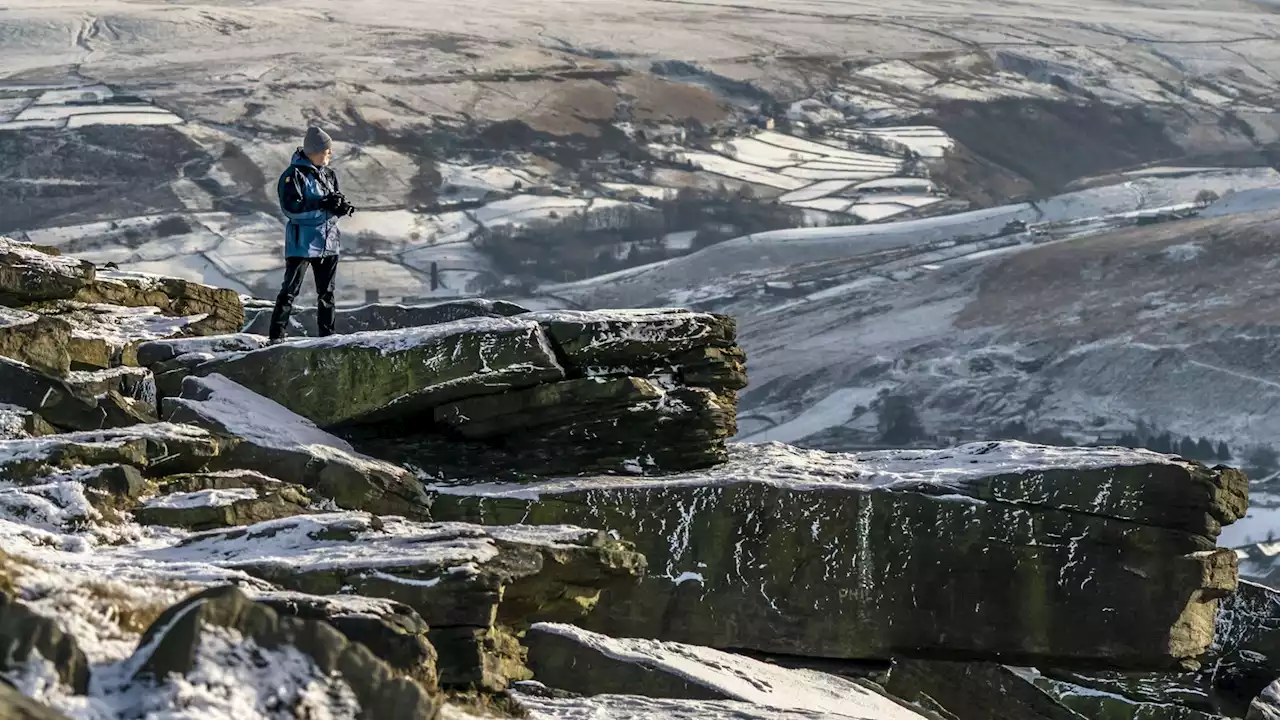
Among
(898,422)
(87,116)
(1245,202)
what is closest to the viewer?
(898,422)

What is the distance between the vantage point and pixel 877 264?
10150 cm

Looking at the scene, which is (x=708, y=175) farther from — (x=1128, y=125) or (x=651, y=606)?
(x=651, y=606)

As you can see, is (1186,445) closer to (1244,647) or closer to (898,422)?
(898,422)

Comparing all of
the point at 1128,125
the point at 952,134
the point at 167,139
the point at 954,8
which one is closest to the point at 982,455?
the point at 167,139

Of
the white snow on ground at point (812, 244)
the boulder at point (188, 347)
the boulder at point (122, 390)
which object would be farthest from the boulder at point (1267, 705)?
the white snow on ground at point (812, 244)

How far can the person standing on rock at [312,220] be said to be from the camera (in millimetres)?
14914

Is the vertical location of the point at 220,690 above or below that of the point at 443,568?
above

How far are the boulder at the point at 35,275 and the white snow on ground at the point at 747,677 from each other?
267 inches

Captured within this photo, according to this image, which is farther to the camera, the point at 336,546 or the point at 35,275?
the point at 35,275

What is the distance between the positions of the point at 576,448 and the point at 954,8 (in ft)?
420

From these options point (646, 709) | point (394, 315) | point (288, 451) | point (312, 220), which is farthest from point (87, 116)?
point (646, 709)

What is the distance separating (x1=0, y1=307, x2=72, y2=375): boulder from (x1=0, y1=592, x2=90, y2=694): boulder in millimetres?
7496

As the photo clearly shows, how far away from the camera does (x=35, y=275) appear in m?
16.2

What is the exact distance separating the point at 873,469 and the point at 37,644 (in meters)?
10.1
